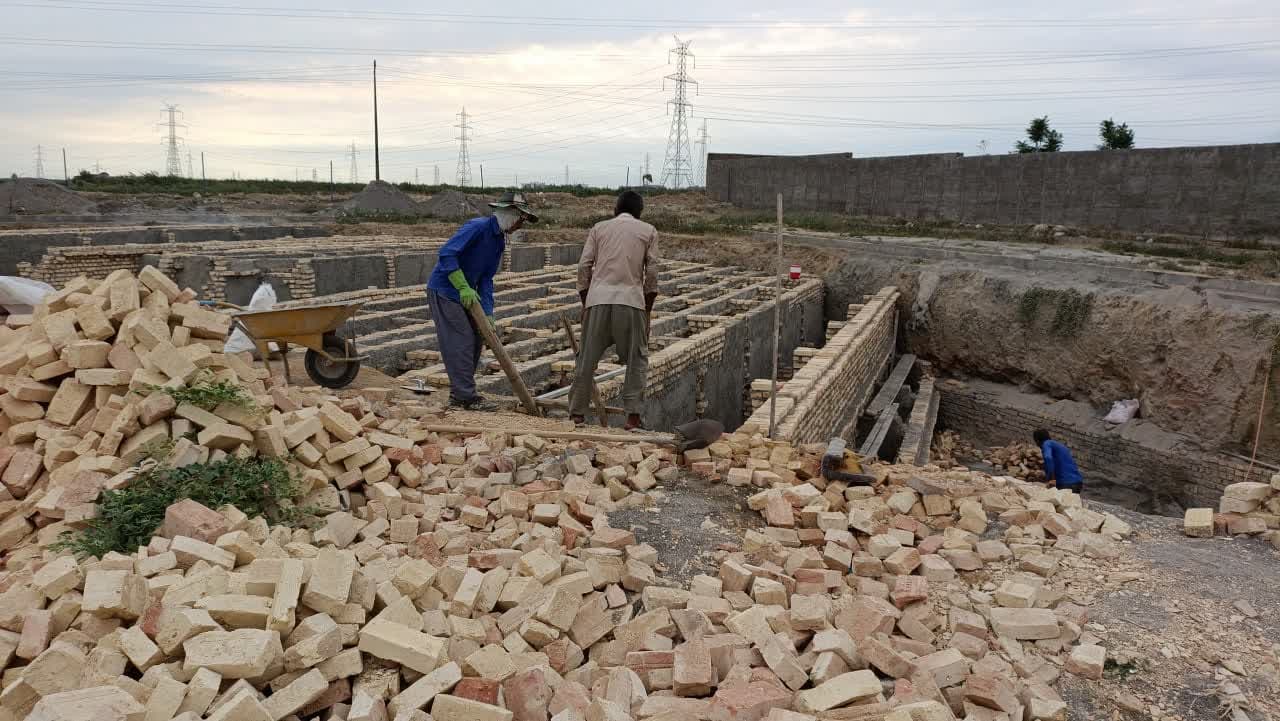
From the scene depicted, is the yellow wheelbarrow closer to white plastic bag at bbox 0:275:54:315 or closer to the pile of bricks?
white plastic bag at bbox 0:275:54:315

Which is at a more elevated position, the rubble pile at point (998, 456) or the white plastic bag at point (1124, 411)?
the white plastic bag at point (1124, 411)

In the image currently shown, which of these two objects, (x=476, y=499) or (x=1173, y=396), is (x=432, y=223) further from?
(x=476, y=499)

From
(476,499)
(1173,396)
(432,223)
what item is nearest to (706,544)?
(476,499)

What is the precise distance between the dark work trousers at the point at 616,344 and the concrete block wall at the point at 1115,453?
25.6ft

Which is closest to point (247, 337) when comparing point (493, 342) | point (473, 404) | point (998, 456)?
point (473, 404)

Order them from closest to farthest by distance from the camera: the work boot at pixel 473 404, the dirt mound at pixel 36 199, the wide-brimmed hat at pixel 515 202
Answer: the wide-brimmed hat at pixel 515 202 < the work boot at pixel 473 404 < the dirt mound at pixel 36 199

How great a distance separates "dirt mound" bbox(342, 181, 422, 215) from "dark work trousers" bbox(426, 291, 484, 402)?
74.9ft

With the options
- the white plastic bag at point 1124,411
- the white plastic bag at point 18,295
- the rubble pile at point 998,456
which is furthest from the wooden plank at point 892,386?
the white plastic bag at point 18,295

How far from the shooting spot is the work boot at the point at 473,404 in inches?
207

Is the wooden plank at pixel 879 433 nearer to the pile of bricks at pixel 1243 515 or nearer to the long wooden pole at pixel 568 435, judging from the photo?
the pile of bricks at pixel 1243 515

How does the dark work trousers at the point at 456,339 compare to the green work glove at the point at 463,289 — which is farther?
the dark work trousers at the point at 456,339

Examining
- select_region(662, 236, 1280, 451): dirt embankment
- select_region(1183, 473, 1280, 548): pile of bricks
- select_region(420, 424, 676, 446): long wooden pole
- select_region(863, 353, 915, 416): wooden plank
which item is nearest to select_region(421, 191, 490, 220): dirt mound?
select_region(662, 236, 1280, 451): dirt embankment

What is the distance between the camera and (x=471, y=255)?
511 centimetres

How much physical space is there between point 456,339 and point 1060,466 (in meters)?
4.97
